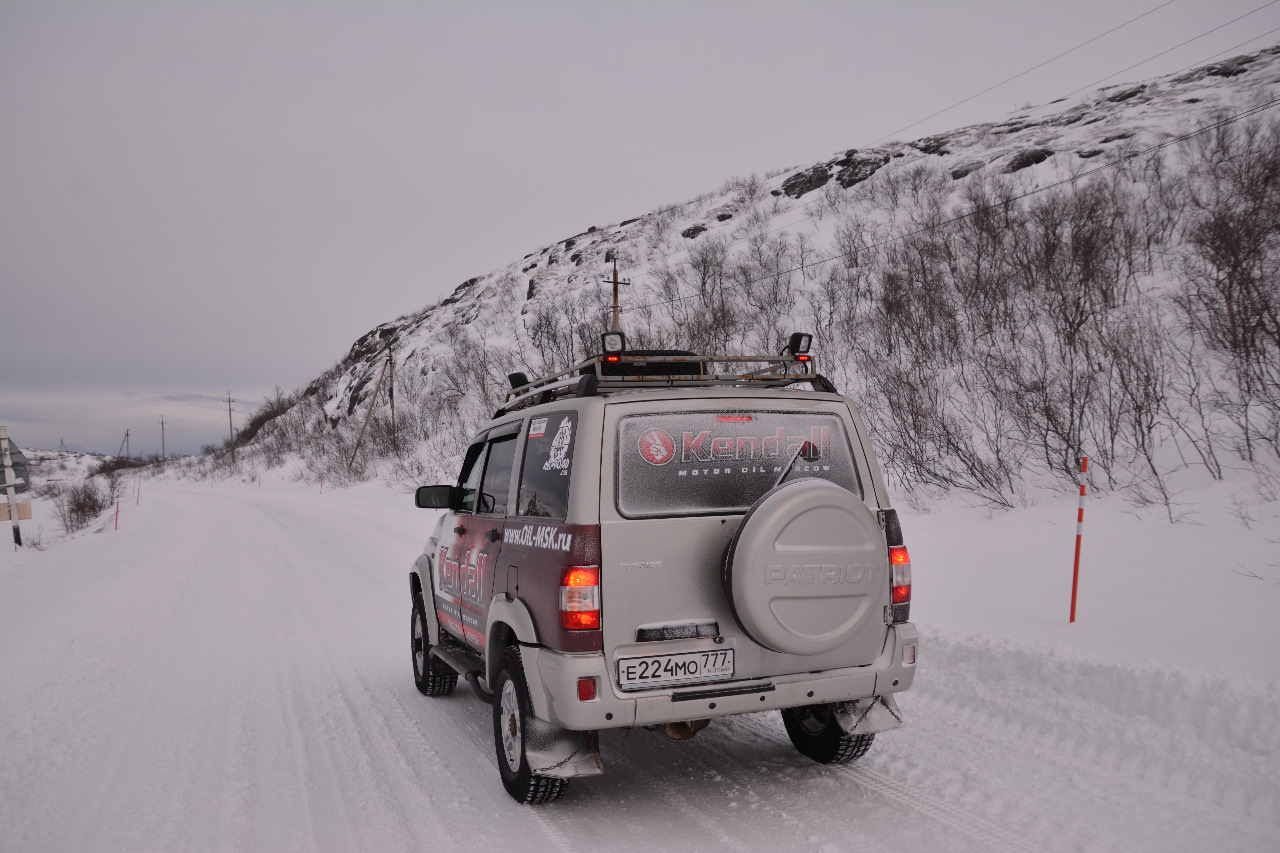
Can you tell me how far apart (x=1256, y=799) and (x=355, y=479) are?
131 feet

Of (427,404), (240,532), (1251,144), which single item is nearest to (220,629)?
(240,532)

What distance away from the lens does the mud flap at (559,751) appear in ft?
12.2

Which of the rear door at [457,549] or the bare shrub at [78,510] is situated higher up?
the rear door at [457,549]

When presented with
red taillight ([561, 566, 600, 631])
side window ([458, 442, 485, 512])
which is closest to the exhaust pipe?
red taillight ([561, 566, 600, 631])

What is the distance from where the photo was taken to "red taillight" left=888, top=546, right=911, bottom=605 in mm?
3963

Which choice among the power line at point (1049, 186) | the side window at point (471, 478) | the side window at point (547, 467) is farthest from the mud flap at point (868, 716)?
the power line at point (1049, 186)

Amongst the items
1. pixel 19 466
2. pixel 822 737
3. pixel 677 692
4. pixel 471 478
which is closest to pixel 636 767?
pixel 822 737

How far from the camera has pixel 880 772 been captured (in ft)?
14.0

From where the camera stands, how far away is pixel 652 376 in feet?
14.4

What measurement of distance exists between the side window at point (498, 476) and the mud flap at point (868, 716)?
7.22 feet

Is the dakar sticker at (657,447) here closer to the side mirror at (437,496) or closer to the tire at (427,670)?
the side mirror at (437,496)

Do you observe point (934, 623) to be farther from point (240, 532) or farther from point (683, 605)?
point (240, 532)

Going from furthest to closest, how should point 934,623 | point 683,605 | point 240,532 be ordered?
1. point 240,532
2. point 934,623
3. point 683,605

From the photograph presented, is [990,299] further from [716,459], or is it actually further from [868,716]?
[716,459]
